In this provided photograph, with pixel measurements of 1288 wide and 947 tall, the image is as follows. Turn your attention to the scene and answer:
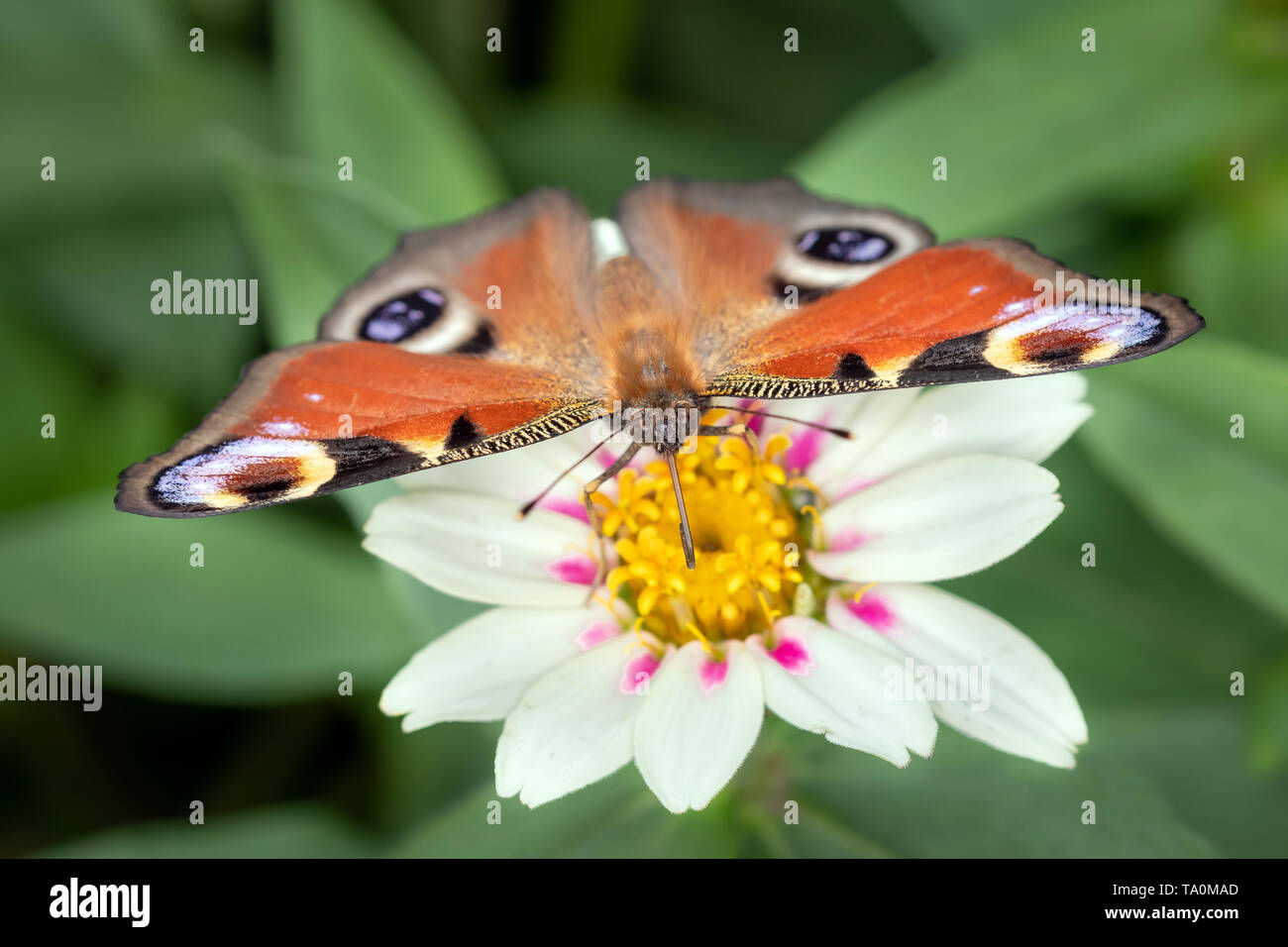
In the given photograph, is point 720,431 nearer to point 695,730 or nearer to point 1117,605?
point 695,730

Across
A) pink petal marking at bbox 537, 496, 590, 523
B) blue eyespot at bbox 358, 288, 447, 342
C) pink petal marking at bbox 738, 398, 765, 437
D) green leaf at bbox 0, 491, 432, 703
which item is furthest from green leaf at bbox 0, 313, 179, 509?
pink petal marking at bbox 738, 398, 765, 437

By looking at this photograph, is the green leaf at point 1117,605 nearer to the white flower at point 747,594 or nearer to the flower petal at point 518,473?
the white flower at point 747,594

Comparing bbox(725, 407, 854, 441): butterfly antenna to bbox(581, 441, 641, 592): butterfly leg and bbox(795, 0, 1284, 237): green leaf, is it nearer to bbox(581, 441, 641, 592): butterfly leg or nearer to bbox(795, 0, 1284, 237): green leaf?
bbox(581, 441, 641, 592): butterfly leg

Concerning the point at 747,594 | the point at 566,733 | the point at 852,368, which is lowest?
the point at 566,733

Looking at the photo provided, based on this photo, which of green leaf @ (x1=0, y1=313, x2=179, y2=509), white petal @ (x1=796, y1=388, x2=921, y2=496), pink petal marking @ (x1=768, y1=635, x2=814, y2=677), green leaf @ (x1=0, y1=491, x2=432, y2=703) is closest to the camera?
pink petal marking @ (x1=768, y1=635, x2=814, y2=677)

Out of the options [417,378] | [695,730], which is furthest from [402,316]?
[695,730]

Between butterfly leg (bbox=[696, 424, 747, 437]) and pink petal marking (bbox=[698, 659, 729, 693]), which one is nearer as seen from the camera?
pink petal marking (bbox=[698, 659, 729, 693])
